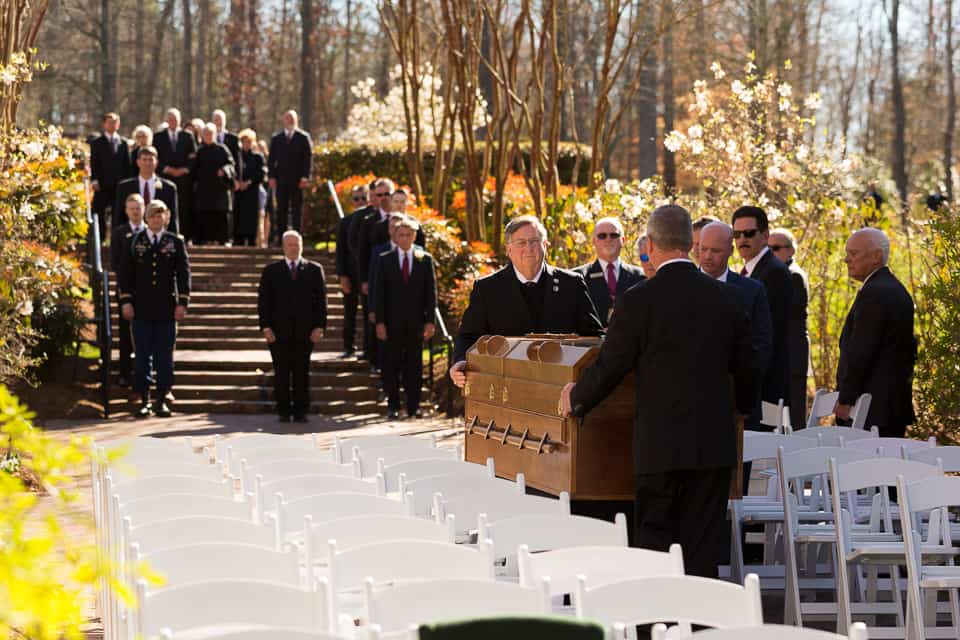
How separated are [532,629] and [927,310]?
26.3ft

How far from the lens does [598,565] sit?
4707mm

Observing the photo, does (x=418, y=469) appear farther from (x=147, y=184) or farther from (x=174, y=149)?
(x=174, y=149)

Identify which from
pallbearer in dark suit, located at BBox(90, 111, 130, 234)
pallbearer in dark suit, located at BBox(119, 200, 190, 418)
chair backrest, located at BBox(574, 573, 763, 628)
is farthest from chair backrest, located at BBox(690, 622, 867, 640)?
pallbearer in dark suit, located at BBox(90, 111, 130, 234)

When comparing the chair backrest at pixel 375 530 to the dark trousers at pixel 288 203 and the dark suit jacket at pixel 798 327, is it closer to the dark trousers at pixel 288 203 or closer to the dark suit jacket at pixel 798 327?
the dark suit jacket at pixel 798 327

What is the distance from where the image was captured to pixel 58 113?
53.9 metres

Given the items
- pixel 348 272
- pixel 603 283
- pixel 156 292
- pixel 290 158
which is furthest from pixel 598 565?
pixel 290 158

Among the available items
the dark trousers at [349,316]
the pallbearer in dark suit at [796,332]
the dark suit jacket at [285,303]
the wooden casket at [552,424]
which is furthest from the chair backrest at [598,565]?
the dark trousers at [349,316]

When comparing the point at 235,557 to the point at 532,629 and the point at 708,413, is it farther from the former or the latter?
the point at 708,413

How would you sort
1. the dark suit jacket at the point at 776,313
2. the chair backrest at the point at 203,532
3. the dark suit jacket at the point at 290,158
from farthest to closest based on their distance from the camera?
Result: the dark suit jacket at the point at 290,158
the dark suit jacket at the point at 776,313
the chair backrest at the point at 203,532

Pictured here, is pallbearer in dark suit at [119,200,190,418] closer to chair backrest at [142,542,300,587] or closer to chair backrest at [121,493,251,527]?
chair backrest at [121,493,251,527]

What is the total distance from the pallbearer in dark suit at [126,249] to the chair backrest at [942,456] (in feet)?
32.1

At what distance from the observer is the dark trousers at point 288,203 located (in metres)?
21.5

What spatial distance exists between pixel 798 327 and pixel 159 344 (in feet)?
23.0

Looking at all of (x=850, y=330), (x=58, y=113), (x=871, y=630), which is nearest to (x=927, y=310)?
(x=850, y=330)
